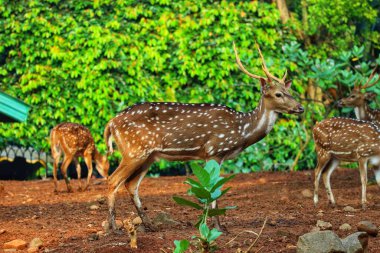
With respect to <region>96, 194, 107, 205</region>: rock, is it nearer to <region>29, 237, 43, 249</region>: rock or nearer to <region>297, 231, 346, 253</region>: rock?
<region>29, 237, 43, 249</region>: rock

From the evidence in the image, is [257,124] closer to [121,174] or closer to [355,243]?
[121,174]

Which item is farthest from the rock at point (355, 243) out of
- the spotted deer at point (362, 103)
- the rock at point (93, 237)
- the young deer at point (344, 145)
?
the spotted deer at point (362, 103)

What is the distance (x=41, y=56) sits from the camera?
54.7ft

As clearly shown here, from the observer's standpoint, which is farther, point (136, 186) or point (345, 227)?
point (136, 186)

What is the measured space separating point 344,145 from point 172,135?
10.3 feet

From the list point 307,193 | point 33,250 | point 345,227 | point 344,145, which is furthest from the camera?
point 307,193

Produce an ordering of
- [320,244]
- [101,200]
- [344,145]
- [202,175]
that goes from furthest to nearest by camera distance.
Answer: [101,200] < [344,145] < [320,244] < [202,175]

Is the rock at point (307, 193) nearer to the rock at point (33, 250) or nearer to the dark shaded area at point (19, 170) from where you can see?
the rock at point (33, 250)

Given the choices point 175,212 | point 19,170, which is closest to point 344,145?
A: point 175,212

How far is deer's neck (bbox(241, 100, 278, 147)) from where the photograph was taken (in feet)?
32.7

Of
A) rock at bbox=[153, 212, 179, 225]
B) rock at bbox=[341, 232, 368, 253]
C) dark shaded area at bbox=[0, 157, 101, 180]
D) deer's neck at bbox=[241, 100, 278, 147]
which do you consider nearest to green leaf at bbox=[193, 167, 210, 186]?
rock at bbox=[341, 232, 368, 253]

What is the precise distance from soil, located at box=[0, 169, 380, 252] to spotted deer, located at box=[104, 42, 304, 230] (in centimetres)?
68

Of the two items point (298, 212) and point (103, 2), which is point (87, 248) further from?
A: point (103, 2)

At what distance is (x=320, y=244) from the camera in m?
6.95
